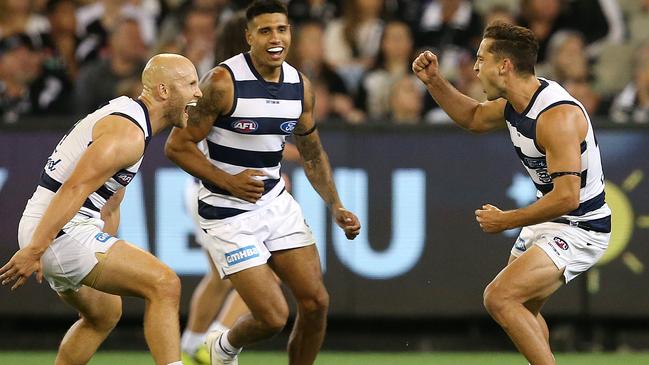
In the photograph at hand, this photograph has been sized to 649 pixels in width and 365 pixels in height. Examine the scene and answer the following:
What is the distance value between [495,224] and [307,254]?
1.36m

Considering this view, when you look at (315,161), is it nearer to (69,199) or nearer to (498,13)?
(69,199)

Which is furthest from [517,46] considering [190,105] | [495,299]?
[190,105]

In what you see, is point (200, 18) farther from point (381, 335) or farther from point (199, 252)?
point (381, 335)

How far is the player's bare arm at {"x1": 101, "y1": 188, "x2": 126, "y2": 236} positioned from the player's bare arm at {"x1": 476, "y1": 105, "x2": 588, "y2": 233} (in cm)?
221

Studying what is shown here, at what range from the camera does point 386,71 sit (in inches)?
470

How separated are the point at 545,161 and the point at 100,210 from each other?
8.60 ft

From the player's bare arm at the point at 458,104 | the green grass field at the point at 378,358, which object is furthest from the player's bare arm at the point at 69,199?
the green grass field at the point at 378,358

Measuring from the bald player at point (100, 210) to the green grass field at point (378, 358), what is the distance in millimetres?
2829

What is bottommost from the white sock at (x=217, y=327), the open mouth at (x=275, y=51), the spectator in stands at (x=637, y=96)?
the white sock at (x=217, y=327)

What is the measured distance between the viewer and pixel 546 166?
7.29 meters

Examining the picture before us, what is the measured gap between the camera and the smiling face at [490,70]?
23.9ft

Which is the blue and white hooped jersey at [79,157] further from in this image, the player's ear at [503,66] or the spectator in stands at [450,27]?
the spectator in stands at [450,27]

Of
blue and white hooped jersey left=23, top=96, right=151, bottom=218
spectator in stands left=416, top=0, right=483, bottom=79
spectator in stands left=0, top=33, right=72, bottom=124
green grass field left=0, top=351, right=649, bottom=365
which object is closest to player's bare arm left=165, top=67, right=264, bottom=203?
blue and white hooped jersey left=23, top=96, right=151, bottom=218

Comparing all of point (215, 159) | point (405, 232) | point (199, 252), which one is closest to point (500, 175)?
point (405, 232)
